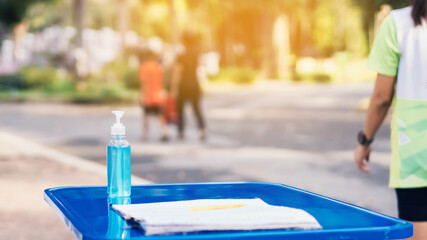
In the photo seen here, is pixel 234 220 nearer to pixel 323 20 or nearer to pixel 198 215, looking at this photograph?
pixel 198 215

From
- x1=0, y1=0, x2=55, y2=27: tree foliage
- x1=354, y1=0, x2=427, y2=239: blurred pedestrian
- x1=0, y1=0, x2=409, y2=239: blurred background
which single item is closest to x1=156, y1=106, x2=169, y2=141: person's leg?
x1=0, y1=0, x2=409, y2=239: blurred background

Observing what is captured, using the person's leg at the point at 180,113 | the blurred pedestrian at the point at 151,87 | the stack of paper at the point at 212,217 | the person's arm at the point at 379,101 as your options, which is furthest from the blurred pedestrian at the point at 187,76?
the stack of paper at the point at 212,217

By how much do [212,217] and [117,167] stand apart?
2.29 ft

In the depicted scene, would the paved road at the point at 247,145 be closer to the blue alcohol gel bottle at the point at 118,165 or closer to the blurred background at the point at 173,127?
the blurred background at the point at 173,127

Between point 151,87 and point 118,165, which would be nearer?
point 118,165

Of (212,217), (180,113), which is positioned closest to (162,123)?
(180,113)

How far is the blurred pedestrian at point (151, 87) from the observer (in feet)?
50.1

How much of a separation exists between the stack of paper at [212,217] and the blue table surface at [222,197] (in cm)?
3

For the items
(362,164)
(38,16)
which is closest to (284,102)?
(362,164)

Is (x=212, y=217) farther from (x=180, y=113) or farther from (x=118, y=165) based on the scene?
(x=180, y=113)

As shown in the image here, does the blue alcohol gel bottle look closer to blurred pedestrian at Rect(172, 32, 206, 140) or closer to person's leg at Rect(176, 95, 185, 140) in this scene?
blurred pedestrian at Rect(172, 32, 206, 140)

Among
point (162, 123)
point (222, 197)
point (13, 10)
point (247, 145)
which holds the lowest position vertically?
point (247, 145)

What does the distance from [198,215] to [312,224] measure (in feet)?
1.17

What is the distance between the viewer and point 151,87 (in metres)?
15.4
